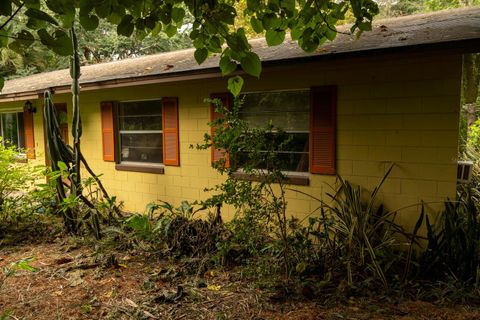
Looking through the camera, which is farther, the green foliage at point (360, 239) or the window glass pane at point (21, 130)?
the window glass pane at point (21, 130)

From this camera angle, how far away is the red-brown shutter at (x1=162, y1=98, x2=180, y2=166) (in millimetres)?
6684

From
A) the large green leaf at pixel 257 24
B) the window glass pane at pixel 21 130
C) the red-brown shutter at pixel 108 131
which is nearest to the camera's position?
the large green leaf at pixel 257 24

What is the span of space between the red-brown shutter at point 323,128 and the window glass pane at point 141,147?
10.9 ft

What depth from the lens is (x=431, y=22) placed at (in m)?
5.12

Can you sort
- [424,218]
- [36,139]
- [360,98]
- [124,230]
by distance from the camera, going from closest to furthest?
[424,218], [360,98], [124,230], [36,139]

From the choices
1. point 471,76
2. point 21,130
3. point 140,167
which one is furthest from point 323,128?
point 21,130

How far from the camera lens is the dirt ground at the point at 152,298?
3234mm

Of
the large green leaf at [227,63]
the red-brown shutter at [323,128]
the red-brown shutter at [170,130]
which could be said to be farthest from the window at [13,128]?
the large green leaf at [227,63]

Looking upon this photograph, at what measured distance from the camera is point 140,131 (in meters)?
7.43

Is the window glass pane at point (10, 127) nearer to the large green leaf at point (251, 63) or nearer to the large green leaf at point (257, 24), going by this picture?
the large green leaf at point (257, 24)

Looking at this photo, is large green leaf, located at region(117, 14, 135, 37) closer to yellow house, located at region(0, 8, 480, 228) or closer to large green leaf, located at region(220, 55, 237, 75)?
large green leaf, located at region(220, 55, 237, 75)

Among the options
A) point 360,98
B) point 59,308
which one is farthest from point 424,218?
point 59,308

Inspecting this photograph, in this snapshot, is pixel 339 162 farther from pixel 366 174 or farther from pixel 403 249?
pixel 403 249

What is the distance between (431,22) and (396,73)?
48.4 inches
